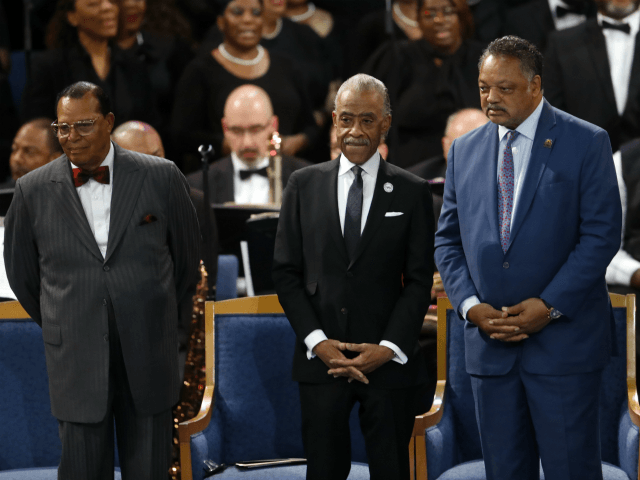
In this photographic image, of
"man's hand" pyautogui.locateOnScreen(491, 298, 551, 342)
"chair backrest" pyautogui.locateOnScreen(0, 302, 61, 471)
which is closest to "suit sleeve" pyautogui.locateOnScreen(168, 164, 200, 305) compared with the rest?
"chair backrest" pyautogui.locateOnScreen(0, 302, 61, 471)

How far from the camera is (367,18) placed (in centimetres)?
653

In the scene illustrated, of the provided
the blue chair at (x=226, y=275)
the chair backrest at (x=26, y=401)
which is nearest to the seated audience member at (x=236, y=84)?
the blue chair at (x=226, y=275)

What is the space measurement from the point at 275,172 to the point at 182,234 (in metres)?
2.67

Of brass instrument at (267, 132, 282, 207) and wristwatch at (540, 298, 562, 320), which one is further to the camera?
brass instrument at (267, 132, 282, 207)

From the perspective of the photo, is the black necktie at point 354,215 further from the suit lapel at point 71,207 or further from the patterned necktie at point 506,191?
the suit lapel at point 71,207

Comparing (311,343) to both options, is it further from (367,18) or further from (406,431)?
(367,18)

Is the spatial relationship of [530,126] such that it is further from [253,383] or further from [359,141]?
[253,383]

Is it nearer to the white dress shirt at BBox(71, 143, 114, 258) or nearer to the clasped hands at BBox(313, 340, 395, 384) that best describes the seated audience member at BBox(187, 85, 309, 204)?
the white dress shirt at BBox(71, 143, 114, 258)

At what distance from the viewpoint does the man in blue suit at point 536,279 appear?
244cm

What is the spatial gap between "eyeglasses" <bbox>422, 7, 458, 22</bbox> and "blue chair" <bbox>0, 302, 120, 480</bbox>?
4.17m

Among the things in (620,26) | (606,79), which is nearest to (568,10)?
(620,26)

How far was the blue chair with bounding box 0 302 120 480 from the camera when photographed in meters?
3.20

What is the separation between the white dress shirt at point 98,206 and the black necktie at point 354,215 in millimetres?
758

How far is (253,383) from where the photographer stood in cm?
322
